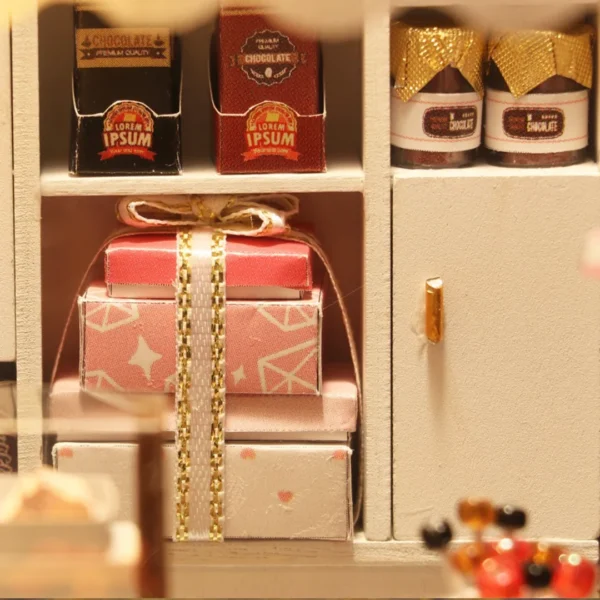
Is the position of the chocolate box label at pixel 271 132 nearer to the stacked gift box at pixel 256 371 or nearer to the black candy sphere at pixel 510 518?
the stacked gift box at pixel 256 371

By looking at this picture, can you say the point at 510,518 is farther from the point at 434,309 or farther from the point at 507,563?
the point at 434,309

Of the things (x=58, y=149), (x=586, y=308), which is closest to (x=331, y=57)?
(x=58, y=149)

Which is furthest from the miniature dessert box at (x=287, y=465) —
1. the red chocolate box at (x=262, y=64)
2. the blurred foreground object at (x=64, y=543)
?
the blurred foreground object at (x=64, y=543)

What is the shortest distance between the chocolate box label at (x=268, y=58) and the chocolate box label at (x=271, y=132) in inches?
1.3

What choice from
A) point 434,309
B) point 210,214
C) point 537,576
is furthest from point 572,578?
point 210,214

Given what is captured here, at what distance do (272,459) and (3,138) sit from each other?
471 mm

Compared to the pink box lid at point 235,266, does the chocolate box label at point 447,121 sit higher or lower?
higher

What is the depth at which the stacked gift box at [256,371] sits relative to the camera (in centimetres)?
139

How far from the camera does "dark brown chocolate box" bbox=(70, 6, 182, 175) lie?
1.38 metres

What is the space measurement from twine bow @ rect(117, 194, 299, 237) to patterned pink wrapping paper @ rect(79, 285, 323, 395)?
0.31 feet

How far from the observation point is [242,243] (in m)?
1.42

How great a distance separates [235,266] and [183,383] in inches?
5.8

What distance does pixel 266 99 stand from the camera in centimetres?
139

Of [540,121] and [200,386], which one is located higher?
[540,121]
